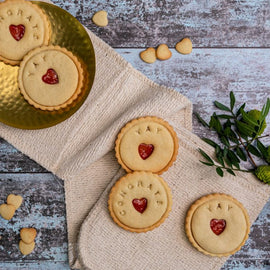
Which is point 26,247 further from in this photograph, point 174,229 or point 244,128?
point 244,128

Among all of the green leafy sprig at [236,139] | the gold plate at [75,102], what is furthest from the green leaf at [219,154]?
the gold plate at [75,102]

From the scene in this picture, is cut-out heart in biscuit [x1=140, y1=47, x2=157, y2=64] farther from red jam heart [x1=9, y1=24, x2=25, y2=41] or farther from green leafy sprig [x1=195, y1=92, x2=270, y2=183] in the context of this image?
red jam heart [x1=9, y1=24, x2=25, y2=41]

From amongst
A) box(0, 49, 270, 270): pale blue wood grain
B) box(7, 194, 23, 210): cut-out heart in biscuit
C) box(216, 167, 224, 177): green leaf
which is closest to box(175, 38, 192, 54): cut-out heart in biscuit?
box(0, 49, 270, 270): pale blue wood grain

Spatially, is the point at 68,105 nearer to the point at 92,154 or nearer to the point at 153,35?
the point at 92,154

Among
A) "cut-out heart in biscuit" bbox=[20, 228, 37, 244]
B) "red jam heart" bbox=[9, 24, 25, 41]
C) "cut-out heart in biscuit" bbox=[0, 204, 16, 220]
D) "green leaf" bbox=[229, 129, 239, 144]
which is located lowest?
"cut-out heart in biscuit" bbox=[20, 228, 37, 244]

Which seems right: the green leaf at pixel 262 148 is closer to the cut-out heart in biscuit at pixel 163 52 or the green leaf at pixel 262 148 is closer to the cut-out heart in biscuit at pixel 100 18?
the cut-out heart in biscuit at pixel 163 52
